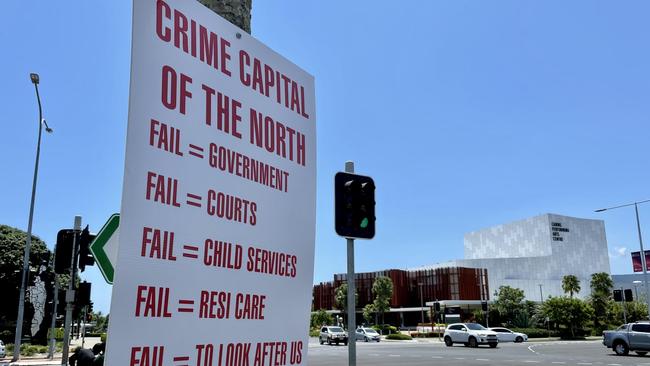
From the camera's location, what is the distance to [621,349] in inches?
1087

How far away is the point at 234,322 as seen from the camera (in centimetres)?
231

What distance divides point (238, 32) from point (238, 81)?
27 cm

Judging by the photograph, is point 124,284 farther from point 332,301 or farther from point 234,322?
point 332,301

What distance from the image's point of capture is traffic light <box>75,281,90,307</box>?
11.0 metres

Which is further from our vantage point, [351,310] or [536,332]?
[536,332]

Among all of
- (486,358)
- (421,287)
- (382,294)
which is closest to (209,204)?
(486,358)

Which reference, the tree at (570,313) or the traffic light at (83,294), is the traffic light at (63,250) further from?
the tree at (570,313)

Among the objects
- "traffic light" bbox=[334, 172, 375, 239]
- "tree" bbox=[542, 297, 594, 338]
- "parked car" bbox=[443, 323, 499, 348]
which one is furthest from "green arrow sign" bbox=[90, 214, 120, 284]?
"tree" bbox=[542, 297, 594, 338]

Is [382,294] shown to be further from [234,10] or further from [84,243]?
Answer: [234,10]

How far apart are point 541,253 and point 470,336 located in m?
91.4

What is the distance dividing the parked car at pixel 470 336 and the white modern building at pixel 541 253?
246 feet

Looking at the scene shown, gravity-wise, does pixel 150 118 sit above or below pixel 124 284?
above

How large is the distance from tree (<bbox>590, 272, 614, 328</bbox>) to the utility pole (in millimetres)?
74747

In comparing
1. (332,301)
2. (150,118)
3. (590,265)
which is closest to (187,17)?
(150,118)
